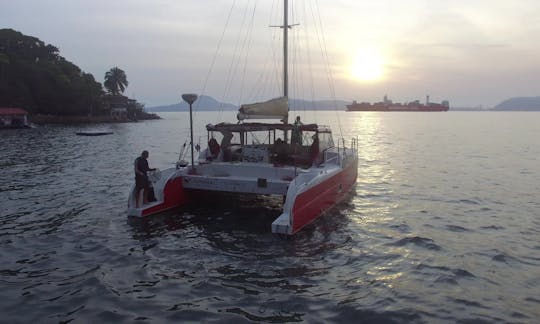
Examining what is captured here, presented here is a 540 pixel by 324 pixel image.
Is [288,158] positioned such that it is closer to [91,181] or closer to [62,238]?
[62,238]

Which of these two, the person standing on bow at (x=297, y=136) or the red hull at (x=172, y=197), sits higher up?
the person standing on bow at (x=297, y=136)

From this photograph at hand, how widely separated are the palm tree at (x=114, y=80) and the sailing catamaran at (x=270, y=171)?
124m

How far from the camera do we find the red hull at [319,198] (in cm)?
1080

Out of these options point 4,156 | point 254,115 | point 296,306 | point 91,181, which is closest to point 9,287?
point 296,306

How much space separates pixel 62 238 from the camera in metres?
10.8

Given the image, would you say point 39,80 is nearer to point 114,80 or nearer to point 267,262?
point 114,80

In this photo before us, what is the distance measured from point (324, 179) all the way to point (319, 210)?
905 millimetres

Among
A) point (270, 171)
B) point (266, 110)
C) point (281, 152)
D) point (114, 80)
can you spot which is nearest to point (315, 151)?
point (281, 152)

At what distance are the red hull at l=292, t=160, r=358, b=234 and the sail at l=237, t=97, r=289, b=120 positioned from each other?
10.5ft

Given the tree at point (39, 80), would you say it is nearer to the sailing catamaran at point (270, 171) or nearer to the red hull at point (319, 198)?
the sailing catamaran at point (270, 171)

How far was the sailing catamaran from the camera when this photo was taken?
11.4m

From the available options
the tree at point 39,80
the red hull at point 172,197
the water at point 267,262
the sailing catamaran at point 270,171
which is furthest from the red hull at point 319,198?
the tree at point 39,80

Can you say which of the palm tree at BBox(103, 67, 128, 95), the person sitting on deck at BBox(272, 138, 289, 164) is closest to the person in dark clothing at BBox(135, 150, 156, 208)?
the person sitting on deck at BBox(272, 138, 289, 164)

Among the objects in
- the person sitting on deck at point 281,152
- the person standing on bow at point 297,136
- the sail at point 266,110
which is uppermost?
the sail at point 266,110
